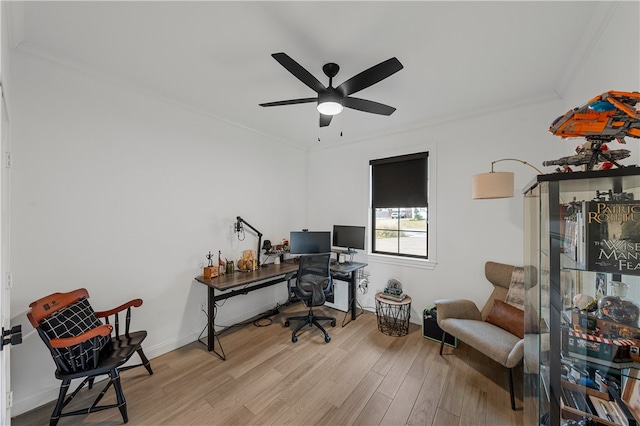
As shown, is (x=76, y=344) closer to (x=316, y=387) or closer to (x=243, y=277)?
(x=243, y=277)

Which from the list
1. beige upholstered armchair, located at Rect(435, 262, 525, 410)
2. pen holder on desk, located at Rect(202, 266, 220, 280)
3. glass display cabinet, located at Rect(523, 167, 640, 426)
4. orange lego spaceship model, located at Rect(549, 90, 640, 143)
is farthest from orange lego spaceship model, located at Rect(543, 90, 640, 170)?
pen holder on desk, located at Rect(202, 266, 220, 280)

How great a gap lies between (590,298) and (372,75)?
1772 millimetres

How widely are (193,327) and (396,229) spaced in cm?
302

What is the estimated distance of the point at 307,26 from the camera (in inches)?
64.3

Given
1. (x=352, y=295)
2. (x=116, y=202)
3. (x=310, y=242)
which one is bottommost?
(x=352, y=295)

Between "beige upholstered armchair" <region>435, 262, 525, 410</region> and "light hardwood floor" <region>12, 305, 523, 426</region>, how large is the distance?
0.32 m

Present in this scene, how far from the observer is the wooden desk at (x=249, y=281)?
8.68ft

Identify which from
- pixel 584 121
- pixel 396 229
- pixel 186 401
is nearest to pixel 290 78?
pixel 584 121

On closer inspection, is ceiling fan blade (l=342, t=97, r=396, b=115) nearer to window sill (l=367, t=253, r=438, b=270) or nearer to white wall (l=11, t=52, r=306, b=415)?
white wall (l=11, t=52, r=306, b=415)

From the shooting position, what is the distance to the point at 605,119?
945mm

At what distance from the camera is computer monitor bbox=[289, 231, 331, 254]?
369 centimetres

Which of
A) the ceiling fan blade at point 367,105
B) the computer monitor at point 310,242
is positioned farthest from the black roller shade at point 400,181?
the ceiling fan blade at point 367,105

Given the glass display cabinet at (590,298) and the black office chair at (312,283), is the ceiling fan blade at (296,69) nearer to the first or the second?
the glass display cabinet at (590,298)

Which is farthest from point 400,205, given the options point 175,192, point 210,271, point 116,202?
point 116,202
